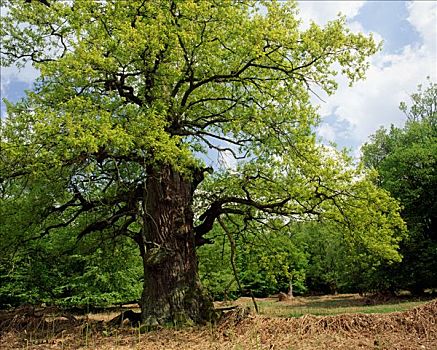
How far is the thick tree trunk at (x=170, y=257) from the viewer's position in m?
10.0

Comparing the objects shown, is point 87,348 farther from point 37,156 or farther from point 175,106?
point 175,106

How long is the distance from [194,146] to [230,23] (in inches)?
159

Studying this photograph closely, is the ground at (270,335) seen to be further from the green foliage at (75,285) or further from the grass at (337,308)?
the green foliage at (75,285)

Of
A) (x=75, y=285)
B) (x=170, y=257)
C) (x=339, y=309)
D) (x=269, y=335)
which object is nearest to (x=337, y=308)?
(x=339, y=309)

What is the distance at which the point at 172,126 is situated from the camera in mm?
10852

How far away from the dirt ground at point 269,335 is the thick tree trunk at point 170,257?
71 cm

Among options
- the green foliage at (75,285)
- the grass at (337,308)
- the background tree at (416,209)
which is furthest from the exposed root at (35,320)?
the background tree at (416,209)

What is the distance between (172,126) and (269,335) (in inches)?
216

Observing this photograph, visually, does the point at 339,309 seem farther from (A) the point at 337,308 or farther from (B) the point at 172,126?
(B) the point at 172,126

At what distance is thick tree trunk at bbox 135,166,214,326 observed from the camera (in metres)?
10.0

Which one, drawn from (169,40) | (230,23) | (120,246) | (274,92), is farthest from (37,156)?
(120,246)

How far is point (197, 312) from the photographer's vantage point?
10.1 meters

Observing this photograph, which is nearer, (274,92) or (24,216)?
(274,92)

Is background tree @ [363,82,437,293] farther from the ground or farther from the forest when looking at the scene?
the ground
